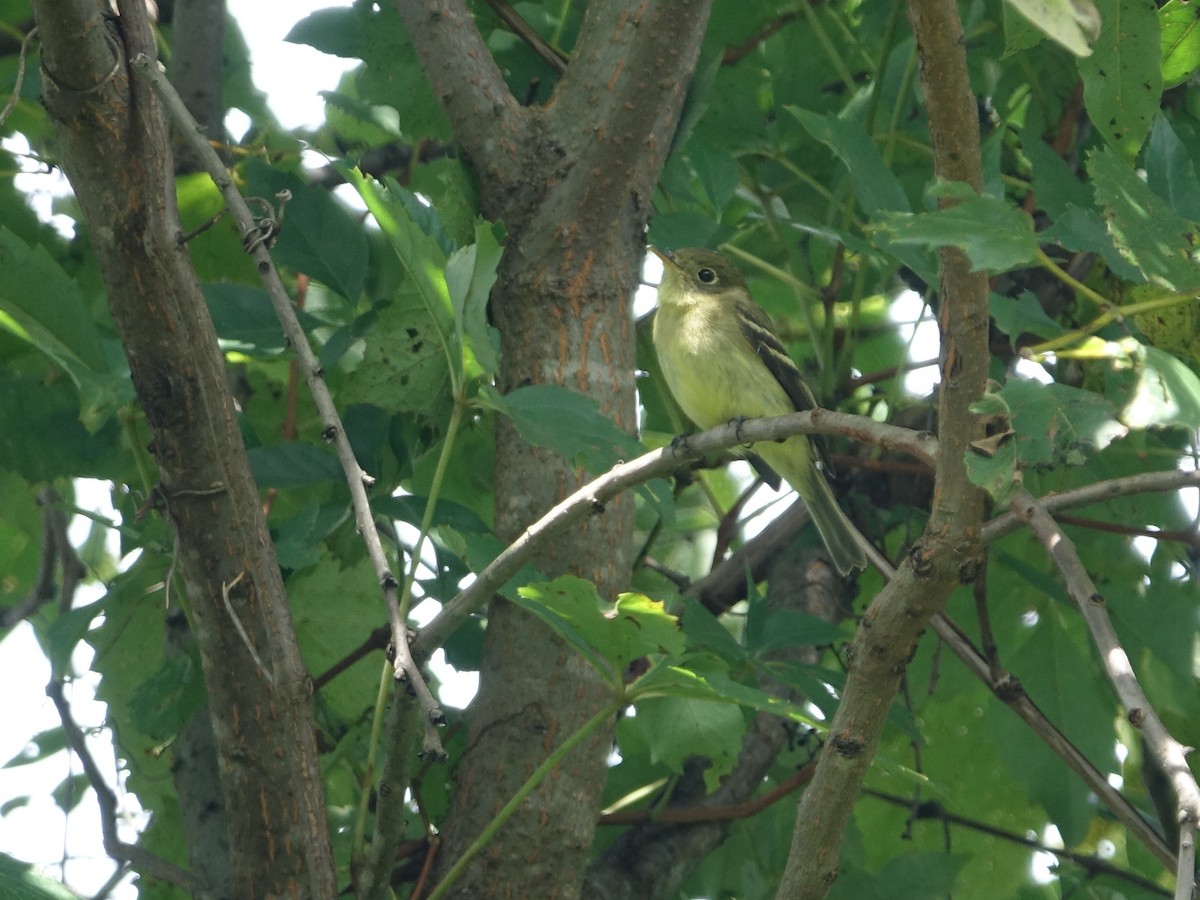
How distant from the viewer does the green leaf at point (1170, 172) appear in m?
2.65

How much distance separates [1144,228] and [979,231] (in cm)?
46

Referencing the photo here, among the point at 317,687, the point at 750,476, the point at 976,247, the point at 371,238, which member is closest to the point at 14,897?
the point at 317,687

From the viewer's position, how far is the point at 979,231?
6.26ft

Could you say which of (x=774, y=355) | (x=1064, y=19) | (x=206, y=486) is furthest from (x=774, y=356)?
(x=1064, y=19)

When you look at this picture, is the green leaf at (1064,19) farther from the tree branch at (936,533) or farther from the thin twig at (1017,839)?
the thin twig at (1017,839)

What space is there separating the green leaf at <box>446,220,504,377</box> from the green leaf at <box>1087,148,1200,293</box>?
107 centimetres

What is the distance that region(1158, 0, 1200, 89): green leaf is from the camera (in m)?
2.87

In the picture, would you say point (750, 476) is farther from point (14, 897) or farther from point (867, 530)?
point (14, 897)

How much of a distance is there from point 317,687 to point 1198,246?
2.34 metres

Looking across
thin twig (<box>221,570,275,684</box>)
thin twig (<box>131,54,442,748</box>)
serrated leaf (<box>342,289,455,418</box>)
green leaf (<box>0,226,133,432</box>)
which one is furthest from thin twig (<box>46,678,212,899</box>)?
serrated leaf (<box>342,289,455,418</box>)

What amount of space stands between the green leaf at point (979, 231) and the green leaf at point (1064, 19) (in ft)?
2.39

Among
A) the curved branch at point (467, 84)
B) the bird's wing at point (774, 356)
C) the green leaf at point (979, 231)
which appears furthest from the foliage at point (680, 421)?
the bird's wing at point (774, 356)

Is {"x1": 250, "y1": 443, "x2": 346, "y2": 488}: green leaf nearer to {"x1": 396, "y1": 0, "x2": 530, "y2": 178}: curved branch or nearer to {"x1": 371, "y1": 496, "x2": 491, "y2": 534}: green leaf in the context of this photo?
{"x1": 371, "y1": 496, "x2": 491, "y2": 534}: green leaf

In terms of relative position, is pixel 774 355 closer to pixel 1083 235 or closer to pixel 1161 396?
pixel 1083 235
